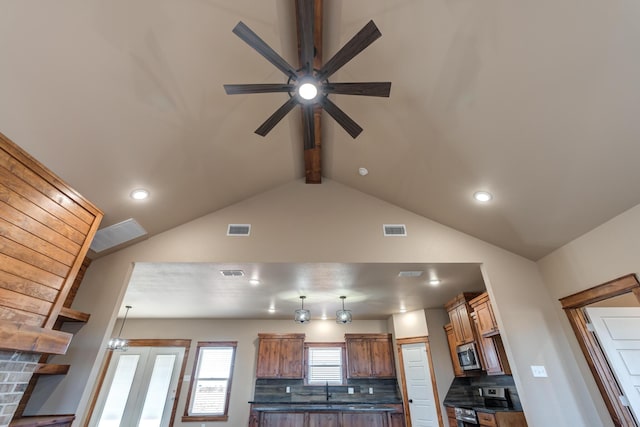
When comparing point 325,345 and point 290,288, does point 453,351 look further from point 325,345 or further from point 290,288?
point 290,288

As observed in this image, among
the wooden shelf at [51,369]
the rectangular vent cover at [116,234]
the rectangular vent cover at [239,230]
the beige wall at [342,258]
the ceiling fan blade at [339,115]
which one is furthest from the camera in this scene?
the rectangular vent cover at [239,230]

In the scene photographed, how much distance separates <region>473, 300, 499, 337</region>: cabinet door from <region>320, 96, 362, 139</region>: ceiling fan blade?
12.4ft

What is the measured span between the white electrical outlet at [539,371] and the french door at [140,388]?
23.4 ft

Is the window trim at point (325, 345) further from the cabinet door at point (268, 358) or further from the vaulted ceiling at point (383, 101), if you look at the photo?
the vaulted ceiling at point (383, 101)

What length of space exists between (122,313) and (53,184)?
18.8 ft

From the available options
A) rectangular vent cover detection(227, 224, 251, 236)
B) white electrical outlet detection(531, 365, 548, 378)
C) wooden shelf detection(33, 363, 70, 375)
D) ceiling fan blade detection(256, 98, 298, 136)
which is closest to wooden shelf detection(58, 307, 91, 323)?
wooden shelf detection(33, 363, 70, 375)

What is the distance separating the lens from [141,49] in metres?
2.49

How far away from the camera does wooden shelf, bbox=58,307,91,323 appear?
3372 millimetres

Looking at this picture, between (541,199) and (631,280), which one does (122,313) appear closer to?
(541,199)

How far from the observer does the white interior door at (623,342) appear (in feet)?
10.7

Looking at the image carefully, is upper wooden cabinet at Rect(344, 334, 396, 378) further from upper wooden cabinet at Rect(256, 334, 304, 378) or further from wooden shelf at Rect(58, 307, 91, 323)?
wooden shelf at Rect(58, 307, 91, 323)

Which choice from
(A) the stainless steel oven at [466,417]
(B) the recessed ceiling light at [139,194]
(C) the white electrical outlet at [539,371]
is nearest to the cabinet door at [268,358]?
(A) the stainless steel oven at [466,417]

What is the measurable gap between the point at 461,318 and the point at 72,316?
592cm

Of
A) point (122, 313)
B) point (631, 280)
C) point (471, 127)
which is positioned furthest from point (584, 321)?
point (122, 313)
